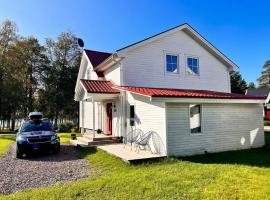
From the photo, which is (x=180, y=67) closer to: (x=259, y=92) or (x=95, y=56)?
(x=95, y=56)

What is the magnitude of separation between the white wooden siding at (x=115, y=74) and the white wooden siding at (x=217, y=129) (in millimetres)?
5084

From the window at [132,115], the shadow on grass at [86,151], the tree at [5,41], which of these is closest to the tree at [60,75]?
the tree at [5,41]

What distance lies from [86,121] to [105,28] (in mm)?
8057

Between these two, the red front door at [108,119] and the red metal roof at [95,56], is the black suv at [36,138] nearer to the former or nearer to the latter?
the red front door at [108,119]

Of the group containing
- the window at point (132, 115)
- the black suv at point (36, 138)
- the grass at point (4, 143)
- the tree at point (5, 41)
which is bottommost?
the grass at point (4, 143)

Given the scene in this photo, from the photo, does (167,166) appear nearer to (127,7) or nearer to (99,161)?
(99,161)

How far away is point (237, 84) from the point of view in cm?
4891

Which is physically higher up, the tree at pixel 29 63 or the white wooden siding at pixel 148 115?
the tree at pixel 29 63

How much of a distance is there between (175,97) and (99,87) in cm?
540

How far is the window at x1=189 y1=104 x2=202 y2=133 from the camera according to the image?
11262mm

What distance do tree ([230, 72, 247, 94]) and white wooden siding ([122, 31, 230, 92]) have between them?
107 ft

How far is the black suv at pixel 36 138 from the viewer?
11.6m

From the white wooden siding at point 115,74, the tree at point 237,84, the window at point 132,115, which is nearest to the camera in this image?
the window at point 132,115

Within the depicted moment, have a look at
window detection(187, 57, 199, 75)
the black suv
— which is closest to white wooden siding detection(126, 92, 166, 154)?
the black suv
